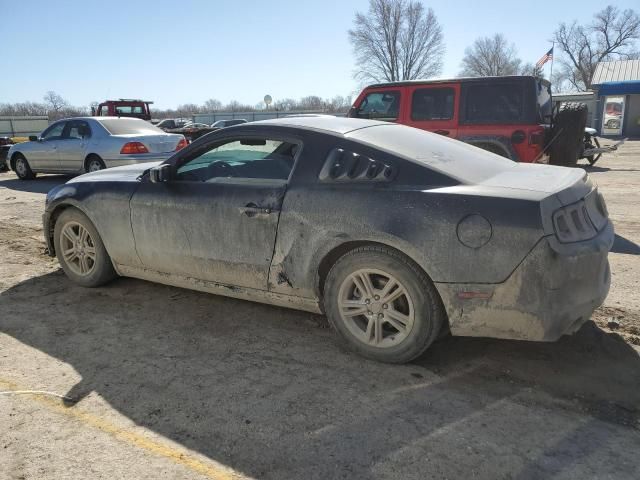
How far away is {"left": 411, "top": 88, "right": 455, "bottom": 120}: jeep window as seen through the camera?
8.35 meters

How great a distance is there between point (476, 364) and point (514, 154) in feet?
17.6

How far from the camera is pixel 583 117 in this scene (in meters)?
8.37

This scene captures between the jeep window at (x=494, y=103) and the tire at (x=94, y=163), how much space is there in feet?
24.9

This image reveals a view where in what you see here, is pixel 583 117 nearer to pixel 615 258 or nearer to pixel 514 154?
pixel 514 154

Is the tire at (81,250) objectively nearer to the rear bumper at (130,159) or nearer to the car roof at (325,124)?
the car roof at (325,124)

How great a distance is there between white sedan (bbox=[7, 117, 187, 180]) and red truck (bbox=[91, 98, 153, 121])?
916 cm

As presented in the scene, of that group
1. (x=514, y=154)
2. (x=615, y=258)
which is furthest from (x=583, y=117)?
(x=615, y=258)

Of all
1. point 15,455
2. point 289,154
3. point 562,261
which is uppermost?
point 289,154

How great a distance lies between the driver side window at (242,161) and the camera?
3545 mm

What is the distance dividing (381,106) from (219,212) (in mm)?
6030

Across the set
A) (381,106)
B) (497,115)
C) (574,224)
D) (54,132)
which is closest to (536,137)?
(497,115)

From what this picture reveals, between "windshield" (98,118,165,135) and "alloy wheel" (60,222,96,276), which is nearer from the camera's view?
"alloy wheel" (60,222,96,276)

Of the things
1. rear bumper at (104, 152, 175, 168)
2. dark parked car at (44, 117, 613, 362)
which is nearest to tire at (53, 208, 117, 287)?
dark parked car at (44, 117, 613, 362)

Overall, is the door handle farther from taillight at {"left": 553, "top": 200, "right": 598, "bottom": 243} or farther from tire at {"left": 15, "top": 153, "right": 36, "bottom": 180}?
tire at {"left": 15, "top": 153, "right": 36, "bottom": 180}
